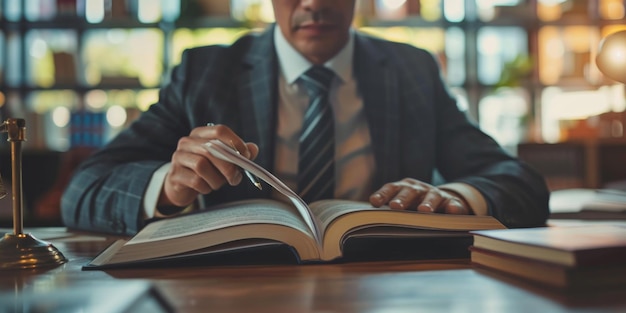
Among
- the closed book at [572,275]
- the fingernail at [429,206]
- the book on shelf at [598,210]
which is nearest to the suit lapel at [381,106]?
the book on shelf at [598,210]

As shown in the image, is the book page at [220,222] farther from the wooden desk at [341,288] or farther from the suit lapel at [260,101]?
the suit lapel at [260,101]

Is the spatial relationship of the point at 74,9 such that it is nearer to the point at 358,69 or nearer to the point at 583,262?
the point at 358,69

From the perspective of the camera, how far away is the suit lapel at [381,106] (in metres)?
1.59

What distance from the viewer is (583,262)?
56 cm

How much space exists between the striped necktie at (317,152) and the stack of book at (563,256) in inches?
31.3

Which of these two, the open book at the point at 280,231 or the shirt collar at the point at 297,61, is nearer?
the open book at the point at 280,231

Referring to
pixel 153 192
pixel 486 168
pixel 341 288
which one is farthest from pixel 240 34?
pixel 341 288

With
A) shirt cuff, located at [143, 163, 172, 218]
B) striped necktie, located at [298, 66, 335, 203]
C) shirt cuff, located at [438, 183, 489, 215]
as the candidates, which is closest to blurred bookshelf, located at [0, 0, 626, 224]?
striped necktie, located at [298, 66, 335, 203]

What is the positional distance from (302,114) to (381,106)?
21 cm

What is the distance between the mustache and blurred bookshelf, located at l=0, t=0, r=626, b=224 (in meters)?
2.24

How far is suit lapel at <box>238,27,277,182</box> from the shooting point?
4.97 ft

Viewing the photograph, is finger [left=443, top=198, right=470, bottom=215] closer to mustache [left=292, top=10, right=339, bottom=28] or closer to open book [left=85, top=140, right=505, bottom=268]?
open book [left=85, top=140, right=505, bottom=268]

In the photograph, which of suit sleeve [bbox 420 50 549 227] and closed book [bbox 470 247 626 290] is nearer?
closed book [bbox 470 247 626 290]

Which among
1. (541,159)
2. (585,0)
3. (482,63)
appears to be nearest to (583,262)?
(541,159)
